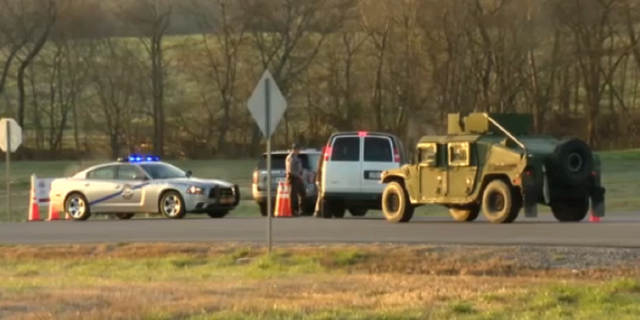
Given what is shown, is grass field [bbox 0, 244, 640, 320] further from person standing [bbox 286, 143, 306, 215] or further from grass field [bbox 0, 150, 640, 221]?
grass field [bbox 0, 150, 640, 221]

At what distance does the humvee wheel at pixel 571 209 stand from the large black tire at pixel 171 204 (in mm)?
9321

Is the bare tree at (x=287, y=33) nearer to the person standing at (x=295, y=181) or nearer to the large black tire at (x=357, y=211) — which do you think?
the large black tire at (x=357, y=211)

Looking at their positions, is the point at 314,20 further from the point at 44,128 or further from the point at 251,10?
the point at 44,128

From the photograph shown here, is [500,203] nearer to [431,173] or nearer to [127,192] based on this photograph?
[431,173]

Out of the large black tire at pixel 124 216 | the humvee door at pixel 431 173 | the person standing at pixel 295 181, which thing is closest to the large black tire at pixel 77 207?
the large black tire at pixel 124 216

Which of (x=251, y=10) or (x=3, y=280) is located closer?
(x=3, y=280)

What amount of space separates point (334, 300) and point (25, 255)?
939 centimetres

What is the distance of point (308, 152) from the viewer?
104 feet

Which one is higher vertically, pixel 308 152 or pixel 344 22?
pixel 344 22

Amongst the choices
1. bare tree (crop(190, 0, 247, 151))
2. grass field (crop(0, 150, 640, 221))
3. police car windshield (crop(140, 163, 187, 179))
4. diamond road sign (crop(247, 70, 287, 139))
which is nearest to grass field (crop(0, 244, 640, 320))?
diamond road sign (crop(247, 70, 287, 139))

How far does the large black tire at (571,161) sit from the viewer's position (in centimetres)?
2272

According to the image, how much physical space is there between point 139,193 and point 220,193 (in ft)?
6.19

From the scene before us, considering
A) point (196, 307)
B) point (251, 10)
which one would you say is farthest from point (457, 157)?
point (251, 10)

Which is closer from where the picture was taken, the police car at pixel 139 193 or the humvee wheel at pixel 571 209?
the humvee wheel at pixel 571 209
